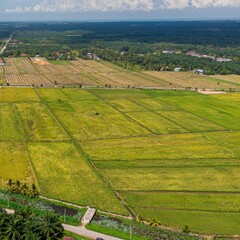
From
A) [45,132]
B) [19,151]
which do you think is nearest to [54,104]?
[45,132]

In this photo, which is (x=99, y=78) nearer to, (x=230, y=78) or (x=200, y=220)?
(x=230, y=78)

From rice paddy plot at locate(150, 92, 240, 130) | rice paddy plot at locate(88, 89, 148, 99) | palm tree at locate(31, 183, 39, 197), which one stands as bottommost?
rice paddy plot at locate(150, 92, 240, 130)

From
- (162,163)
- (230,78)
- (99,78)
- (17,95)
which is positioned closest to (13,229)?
(162,163)

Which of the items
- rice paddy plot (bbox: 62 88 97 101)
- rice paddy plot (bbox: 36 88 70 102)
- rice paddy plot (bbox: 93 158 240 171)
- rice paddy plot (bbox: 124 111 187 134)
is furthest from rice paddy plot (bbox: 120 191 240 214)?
rice paddy plot (bbox: 62 88 97 101)

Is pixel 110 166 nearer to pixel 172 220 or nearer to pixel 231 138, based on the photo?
pixel 172 220

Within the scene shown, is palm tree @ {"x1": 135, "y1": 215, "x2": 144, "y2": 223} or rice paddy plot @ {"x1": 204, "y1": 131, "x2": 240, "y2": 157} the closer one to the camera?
palm tree @ {"x1": 135, "y1": 215, "x2": 144, "y2": 223}

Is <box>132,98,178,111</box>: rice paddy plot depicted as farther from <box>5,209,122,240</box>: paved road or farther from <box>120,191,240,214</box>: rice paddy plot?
<box>5,209,122,240</box>: paved road
